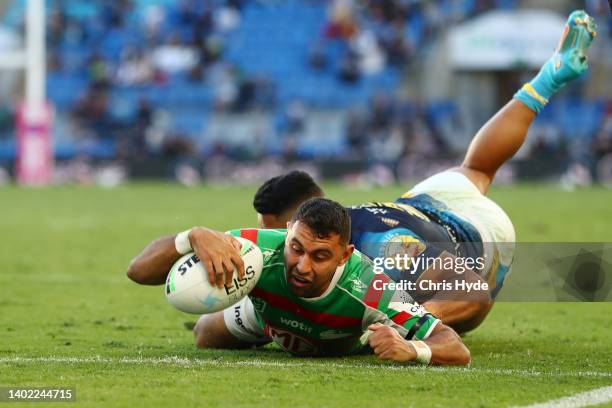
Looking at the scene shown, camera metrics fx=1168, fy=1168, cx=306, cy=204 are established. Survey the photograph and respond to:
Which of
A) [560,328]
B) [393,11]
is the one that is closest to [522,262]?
[560,328]

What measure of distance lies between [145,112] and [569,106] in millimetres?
11854

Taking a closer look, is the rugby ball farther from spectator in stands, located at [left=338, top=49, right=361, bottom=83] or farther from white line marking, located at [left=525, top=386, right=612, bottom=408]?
spectator in stands, located at [left=338, top=49, right=361, bottom=83]

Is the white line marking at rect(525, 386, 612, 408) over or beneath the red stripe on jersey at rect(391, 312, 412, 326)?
beneath

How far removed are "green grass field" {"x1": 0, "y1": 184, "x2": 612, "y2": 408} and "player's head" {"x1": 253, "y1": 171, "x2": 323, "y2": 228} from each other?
813 millimetres

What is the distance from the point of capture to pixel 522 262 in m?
9.05

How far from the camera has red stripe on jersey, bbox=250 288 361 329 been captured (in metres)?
6.14

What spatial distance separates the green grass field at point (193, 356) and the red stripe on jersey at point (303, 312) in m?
0.23

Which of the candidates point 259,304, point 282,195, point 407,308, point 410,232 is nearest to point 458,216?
point 410,232

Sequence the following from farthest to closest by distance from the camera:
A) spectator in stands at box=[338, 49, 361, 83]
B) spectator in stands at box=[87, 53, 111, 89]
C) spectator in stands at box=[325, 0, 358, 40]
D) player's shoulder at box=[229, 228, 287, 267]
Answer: spectator in stands at box=[325, 0, 358, 40], spectator in stands at box=[87, 53, 111, 89], spectator in stands at box=[338, 49, 361, 83], player's shoulder at box=[229, 228, 287, 267]

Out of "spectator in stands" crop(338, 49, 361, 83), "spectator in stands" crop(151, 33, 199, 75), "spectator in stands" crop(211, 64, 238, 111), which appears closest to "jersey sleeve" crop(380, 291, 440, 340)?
"spectator in stands" crop(211, 64, 238, 111)

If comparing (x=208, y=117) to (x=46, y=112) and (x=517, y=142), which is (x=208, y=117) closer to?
(x=46, y=112)

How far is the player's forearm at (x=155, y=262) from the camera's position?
593 cm

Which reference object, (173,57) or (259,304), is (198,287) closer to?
(259,304)

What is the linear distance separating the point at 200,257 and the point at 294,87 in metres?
28.1
